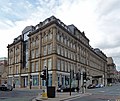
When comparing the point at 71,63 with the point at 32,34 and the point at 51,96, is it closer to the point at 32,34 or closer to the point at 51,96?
the point at 32,34

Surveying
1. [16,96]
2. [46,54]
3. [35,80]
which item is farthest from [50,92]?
[35,80]

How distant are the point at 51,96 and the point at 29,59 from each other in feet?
163

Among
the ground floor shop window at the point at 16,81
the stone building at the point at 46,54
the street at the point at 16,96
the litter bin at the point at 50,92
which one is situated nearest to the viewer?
the street at the point at 16,96

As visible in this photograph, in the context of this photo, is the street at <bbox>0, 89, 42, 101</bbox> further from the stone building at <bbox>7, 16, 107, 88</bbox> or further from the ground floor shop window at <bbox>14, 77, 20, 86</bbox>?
the ground floor shop window at <bbox>14, 77, 20, 86</bbox>

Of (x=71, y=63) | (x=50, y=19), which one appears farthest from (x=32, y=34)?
(x=71, y=63)

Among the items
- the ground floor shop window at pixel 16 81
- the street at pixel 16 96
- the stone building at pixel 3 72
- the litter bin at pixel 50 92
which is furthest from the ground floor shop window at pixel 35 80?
the litter bin at pixel 50 92

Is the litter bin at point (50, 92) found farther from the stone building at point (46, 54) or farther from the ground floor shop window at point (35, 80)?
the ground floor shop window at point (35, 80)

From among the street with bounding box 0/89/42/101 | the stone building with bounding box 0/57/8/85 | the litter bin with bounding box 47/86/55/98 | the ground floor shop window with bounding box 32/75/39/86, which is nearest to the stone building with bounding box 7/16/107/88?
the ground floor shop window with bounding box 32/75/39/86

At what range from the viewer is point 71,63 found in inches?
3137

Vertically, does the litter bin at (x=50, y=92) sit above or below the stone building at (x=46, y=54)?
below

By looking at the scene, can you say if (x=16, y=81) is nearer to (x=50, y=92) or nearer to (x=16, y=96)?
(x=16, y=96)

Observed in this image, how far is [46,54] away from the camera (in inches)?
2785

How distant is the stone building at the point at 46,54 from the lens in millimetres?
67375

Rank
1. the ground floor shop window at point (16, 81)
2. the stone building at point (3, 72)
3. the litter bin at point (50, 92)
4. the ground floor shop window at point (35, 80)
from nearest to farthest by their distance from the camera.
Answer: the litter bin at point (50, 92), the ground floor shop window at point (35, 80), the ground floor shop window at point (16, 81), the stone building at point (3, 72)
